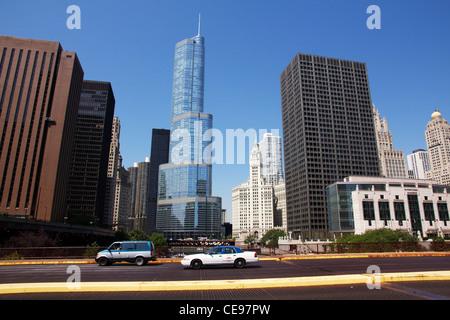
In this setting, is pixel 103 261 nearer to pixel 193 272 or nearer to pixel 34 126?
pixel 193 272

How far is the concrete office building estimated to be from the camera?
98.0m

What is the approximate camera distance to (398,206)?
99562mm

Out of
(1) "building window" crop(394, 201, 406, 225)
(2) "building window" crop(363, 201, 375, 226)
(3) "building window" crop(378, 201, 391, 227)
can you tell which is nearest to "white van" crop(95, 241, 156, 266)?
(2) "building window" crop(363, 201, 375, 226)

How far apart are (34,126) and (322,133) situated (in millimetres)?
138543

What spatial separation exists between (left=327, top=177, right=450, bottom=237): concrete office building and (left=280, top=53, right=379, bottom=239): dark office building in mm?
46895

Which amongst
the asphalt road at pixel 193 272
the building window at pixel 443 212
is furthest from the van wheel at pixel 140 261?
the building window at pixel 443 212

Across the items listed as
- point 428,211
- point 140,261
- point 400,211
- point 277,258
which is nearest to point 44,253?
point 140,261

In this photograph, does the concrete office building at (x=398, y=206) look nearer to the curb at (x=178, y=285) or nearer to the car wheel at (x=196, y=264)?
the car wheel at (x=196, y=264)

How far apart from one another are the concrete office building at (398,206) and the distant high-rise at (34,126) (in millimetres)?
118822

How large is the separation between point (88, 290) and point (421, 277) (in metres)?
16.7

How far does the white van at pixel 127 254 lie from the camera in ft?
A: 85.3

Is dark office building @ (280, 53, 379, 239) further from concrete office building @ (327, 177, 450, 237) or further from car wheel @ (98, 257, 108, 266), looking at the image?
car wheel @ (98, 257, 108, 266)

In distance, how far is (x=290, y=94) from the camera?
175000mm
